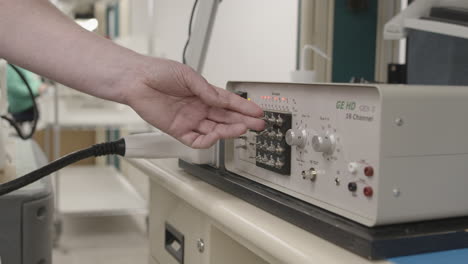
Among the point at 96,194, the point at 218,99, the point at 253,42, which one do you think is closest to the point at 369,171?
the point at 218,99

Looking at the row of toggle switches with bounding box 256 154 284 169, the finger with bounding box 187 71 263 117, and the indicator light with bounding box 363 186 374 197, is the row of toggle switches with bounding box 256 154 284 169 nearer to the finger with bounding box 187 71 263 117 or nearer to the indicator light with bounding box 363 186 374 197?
the finger with bounding box 187 71 263 117

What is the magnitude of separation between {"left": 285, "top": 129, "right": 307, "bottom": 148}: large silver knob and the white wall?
79cm

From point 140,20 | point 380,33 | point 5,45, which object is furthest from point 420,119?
point 140,20

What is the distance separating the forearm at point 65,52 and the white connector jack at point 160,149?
0.17 meters

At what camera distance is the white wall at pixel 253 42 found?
5.47 feet

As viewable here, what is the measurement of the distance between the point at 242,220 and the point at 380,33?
875 millimetres

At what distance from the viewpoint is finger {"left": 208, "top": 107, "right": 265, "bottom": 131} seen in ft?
2.38

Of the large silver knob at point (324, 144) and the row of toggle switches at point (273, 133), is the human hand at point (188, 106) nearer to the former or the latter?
the row of toggle switches at point (273, 133)

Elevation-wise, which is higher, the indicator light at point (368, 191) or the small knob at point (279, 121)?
the small knob at point (279, 121)

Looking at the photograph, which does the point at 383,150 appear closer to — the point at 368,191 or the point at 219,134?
the point at 368,191

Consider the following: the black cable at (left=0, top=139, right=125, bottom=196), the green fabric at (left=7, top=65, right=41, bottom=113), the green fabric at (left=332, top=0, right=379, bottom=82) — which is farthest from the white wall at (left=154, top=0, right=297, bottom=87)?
the green fabric at (left=7, top=65, right=41, bottom=113)

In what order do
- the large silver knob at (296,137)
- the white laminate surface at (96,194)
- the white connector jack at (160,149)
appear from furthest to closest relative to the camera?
the white laminate surface at (96,194) → the white connector jack at (160,149) → the large silver knob at (296,137)

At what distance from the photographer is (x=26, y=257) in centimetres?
86

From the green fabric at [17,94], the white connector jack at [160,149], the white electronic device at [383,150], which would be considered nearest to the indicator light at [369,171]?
the white electronic device at [383,150]
